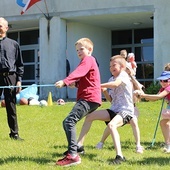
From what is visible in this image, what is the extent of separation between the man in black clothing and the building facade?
1100 cm

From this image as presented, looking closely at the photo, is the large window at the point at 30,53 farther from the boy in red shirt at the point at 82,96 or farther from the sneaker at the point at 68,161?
the sneaker at the point at 68,161

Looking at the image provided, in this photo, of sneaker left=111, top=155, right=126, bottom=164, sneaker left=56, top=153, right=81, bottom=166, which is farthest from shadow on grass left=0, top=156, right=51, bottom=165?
sneaker left=111, top=155, right=126, bottom=164

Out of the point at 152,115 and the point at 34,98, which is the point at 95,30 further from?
the point at 152,115

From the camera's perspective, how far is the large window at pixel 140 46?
21.5 meters

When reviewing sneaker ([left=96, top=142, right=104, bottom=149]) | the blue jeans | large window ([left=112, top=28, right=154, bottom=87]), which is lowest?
sneaker ([left=96, top=142, right=104, bottom=149])

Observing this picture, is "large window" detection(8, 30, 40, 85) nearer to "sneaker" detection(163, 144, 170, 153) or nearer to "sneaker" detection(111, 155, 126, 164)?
"sneaker" detection(163, 144, 170, 153)

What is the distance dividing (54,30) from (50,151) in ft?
44.7

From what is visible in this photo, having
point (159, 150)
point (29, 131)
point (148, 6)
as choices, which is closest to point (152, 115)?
point (29, 131)

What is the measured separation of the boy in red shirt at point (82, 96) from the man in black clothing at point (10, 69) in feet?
6.52

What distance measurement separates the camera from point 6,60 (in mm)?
7383

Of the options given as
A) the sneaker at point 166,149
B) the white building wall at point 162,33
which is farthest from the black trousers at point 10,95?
the white building wall at point 162,33

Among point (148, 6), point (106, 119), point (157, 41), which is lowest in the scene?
point (106, 119)

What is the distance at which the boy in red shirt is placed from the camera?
5.56 meters

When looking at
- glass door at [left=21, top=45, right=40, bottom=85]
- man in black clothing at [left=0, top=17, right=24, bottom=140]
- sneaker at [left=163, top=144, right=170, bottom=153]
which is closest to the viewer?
sneaker at [left=163, top=144, right=170, bottom=153]
